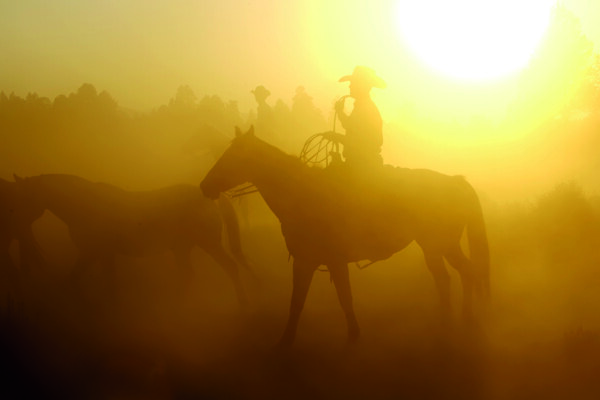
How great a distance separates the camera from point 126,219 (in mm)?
11930

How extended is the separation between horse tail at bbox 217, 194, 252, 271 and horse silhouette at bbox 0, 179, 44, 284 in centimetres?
408

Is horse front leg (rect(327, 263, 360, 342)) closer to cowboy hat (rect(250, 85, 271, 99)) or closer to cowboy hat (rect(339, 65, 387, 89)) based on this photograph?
cowboy hat (rect(339, 65, 387, 89))

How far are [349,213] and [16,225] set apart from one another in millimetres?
7650

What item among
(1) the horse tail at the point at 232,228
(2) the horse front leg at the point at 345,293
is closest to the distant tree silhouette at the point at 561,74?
(1) the horse tail at the point at 232,228

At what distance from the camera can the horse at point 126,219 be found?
11.7 m

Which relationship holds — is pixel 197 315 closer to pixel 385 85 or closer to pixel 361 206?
pixel 361 206

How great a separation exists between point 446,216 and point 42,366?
711 centimetres

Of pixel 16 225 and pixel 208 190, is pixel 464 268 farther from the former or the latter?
pixel 16 225

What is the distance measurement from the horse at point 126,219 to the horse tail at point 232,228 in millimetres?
686

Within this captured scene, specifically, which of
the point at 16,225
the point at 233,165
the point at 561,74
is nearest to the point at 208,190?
the point at 233,165

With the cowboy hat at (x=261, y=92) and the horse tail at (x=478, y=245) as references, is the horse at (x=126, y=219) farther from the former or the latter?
the cowboy hat at (x=261, y=92)

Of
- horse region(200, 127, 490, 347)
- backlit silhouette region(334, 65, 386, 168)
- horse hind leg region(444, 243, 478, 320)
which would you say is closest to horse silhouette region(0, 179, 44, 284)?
horse region(200, 127, 490, 347)

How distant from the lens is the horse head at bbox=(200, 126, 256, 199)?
8742 mm

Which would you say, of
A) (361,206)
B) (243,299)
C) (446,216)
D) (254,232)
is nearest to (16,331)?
(243,299)
